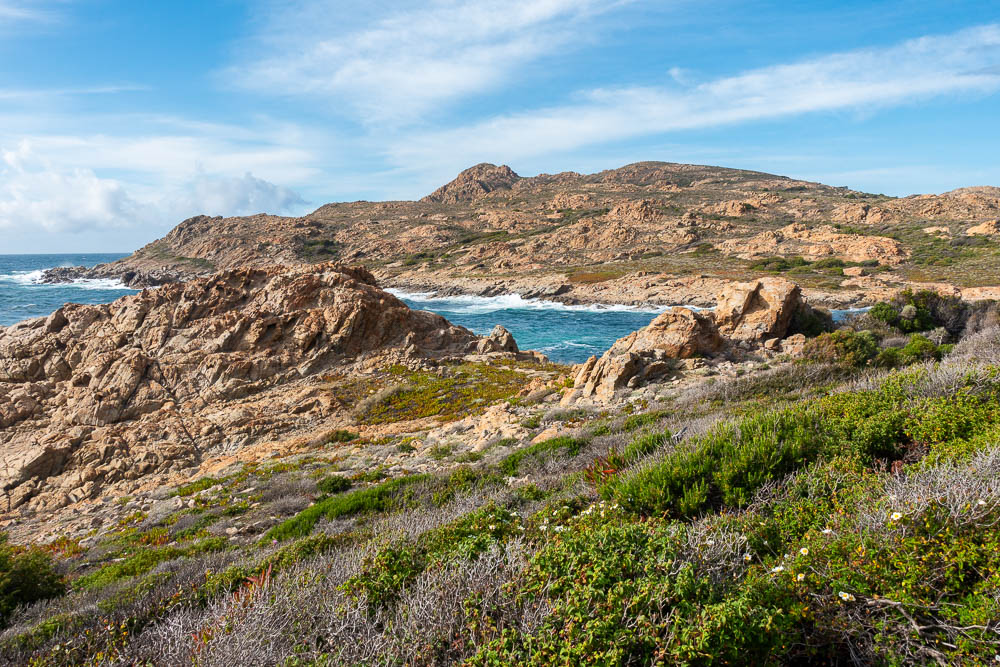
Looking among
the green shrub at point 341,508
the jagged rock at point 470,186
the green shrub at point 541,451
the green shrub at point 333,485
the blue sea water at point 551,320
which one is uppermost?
the jagged rock at point 470,186

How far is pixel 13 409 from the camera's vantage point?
15.0 metres

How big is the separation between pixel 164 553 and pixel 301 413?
8486mm

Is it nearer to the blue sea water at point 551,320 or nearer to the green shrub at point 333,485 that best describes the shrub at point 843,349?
the green shrub at point 333,485

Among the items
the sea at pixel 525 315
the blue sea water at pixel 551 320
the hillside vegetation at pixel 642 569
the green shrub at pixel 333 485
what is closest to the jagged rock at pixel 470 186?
the sea at pixel 525 315

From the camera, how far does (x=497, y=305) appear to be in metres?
59.7

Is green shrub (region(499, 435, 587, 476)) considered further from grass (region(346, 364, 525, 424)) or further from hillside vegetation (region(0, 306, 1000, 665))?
grass (region(346, 364, 525, 424))

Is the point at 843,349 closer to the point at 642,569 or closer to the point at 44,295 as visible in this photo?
the point at 642,569

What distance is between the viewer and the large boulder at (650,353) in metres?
13.5

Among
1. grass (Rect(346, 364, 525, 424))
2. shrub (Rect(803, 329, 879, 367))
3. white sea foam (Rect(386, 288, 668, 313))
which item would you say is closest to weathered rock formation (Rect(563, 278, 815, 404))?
shrub (Rect(803, 329, 879, 367))

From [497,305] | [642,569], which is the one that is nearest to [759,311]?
[642,569]

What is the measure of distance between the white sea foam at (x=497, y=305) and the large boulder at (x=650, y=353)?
34288mm

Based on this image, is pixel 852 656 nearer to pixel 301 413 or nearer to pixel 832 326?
pixel 301 413

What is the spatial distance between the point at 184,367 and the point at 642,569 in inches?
721

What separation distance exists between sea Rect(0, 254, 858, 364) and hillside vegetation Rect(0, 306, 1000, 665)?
2352 centimetres
